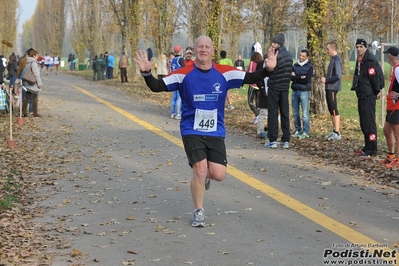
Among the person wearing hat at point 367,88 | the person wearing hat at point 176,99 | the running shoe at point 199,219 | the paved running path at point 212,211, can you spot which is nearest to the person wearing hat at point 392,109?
the person wearing hat at point 367,88

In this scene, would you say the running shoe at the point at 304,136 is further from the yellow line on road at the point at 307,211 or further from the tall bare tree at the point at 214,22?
the tall bare tree at the point at 214,22

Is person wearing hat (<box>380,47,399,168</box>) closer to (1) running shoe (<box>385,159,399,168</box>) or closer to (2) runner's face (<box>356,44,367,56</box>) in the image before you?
(1) running shoe (<box>385,159,399,168</box>)

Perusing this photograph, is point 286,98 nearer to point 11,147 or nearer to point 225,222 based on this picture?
point 11,147

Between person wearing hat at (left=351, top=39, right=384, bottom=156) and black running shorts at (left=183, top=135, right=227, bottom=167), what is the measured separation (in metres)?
5.57

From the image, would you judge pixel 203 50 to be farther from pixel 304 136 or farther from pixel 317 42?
pixel 317 42

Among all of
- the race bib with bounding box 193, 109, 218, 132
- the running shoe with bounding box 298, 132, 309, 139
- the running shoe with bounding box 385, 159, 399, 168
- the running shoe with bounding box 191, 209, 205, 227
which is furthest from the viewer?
the running shoe with bounding box 298, 132, 309, 139

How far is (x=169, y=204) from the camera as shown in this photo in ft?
28.8

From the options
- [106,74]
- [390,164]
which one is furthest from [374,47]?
[106,74]

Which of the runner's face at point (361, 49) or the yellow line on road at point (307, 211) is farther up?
the runner's face at point (361, 49)

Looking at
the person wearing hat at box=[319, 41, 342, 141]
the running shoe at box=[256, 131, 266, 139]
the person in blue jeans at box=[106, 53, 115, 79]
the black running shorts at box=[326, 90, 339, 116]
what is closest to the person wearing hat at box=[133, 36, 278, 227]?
the person wearing hat at box=[319, 41, 342, 141]

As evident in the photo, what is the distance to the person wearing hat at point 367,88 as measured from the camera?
499 inches

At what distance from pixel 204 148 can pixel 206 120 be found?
11.9 inches

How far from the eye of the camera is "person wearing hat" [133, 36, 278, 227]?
25.1ft

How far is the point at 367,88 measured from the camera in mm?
12789
